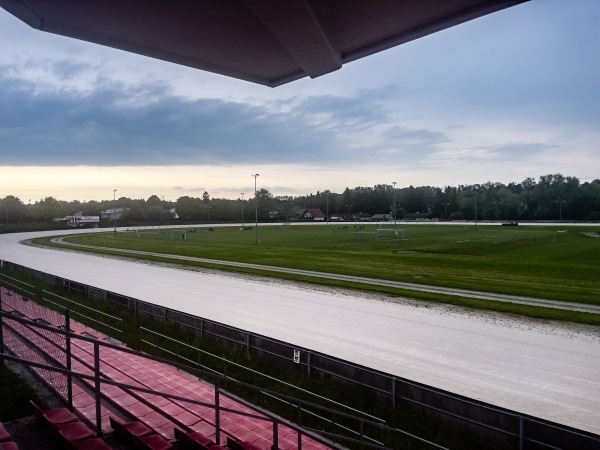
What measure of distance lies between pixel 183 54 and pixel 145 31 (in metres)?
0.84

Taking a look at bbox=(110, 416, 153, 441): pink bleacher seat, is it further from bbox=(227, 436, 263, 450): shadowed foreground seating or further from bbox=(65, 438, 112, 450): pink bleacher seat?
bbox=(227, 436, 263, 450): shadowed foreground seating

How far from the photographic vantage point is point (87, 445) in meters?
6.18

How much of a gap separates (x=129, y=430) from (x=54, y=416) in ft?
3.84

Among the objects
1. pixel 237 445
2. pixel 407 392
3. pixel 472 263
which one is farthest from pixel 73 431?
pixel 472 263

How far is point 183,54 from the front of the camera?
6035 millimetres

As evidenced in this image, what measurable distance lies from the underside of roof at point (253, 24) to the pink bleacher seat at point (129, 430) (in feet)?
18.4

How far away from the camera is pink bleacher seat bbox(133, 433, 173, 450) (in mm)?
6695

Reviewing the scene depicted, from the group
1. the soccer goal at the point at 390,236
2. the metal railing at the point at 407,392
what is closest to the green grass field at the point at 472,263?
the soccer goal at the point at 390,236

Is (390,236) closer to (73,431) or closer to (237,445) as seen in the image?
(237,445)

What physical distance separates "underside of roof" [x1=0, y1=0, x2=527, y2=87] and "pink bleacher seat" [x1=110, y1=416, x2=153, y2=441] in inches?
221

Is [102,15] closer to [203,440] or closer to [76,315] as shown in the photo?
[203,440]

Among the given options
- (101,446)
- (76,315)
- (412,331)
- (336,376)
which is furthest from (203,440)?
(76,315)

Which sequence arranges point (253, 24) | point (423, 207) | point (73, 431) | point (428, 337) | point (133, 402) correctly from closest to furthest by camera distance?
1. point (253, 24)
2. point (73, 431)
3. point (133, 402)
4. point (428, 337)
5. point (423, 207)

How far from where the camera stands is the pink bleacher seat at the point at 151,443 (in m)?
6.70
